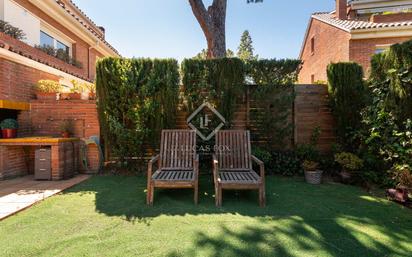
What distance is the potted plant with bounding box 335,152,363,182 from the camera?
16.7 ft

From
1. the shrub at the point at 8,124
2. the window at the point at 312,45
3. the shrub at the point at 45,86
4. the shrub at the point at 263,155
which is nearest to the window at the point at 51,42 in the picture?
the shrub at the point at 45,86

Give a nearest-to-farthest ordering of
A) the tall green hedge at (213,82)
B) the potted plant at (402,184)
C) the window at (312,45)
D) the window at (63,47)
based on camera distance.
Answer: the potted plant at (402,184) → the tall green hedge at (213,82) → the window at (63,47) → the window at (312,45)

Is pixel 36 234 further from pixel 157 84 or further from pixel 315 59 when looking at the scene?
pixel 315 59

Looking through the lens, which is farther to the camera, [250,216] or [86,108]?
[86,108]

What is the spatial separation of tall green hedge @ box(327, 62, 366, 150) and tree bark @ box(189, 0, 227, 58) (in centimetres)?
339

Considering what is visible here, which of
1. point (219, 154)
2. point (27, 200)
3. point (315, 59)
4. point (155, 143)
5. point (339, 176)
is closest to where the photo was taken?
point (27, 200)

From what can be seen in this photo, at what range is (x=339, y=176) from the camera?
547 centimetres

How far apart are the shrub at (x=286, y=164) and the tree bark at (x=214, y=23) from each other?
3627 millimetres

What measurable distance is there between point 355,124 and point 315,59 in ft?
40.5

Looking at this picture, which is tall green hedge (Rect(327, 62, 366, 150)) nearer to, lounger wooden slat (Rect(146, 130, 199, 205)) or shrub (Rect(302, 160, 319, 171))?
shrub (Rect(302, 160, 319, 171))

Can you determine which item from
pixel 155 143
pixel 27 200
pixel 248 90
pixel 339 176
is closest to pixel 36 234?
pixel 27 200

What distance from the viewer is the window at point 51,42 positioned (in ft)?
29.8

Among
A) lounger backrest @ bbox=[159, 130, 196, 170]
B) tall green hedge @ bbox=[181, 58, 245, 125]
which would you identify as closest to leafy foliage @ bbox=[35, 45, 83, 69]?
tall green hedge @ bbox=[181, 58, 245, 125]

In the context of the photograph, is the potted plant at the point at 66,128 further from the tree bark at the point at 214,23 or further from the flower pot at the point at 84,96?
the tree bark at the point at 214,23
